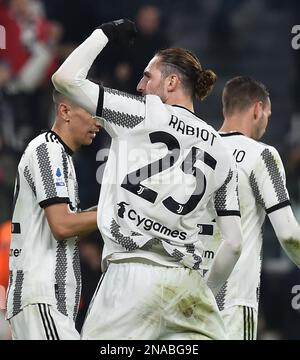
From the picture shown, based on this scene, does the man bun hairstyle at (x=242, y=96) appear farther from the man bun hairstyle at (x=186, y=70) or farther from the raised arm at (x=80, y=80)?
the raised arm at (x=80, y=80)

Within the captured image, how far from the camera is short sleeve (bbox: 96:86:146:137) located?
6.57 meters

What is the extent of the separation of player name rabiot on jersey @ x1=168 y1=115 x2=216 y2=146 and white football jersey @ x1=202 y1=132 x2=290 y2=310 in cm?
114

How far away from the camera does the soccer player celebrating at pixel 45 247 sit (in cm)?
725

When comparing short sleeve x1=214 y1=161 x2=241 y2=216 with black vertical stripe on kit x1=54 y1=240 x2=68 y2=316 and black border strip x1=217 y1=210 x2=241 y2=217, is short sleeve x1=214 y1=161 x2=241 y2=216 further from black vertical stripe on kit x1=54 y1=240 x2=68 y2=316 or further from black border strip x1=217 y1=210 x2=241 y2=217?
black vertical stripe on kit x1=54 y1=240 x2=68 y2=316

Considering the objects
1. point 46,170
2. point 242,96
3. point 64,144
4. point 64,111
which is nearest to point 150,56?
point 242,96

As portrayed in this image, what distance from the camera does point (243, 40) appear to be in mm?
15109

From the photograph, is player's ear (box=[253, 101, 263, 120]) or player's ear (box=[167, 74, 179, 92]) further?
player's ear (box=[253, 101, 263, 120])

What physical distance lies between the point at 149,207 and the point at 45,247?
0.94m

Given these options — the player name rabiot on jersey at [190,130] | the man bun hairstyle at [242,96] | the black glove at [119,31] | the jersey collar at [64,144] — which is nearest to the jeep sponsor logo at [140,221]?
the player name rabiot on jersey at [190,130]

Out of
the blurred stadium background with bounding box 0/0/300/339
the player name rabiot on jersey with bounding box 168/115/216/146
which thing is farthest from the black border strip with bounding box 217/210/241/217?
the blurred stadium background with bounding box 0/0/300/339

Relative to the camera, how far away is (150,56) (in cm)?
1351

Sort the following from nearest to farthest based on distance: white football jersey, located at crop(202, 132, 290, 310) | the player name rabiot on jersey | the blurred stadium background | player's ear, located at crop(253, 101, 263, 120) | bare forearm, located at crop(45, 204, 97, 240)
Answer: the player name rabiot on jersey
bare forearm, located at crop(45, 204, 97, 240)
white football jersey, located at crop(202, 132, 290, 310)
player's ear, located at crop(253, 101, 263, 120)
the blurred stadium background

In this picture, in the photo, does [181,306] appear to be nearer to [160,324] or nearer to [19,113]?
[160,324]

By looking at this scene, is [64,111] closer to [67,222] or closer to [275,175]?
[67,222]
